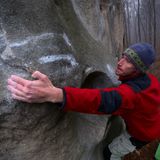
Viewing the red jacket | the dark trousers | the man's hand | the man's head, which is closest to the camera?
the man's hand

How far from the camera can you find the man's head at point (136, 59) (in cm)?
260

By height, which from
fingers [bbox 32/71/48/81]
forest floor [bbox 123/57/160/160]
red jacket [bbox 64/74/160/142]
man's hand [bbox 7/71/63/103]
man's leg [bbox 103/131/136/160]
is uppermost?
fingers [bbox 32/71/48/81]

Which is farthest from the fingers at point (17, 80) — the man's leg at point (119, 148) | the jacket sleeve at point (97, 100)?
the man's leg at point (119, 148)

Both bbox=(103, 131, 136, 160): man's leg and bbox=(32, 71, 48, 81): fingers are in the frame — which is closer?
bbox=(32, 71, 48, 81): fingers

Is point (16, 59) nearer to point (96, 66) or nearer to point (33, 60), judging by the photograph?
point (33, 60)

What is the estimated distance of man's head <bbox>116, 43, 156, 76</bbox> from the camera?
8.53 feet

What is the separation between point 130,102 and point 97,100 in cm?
28

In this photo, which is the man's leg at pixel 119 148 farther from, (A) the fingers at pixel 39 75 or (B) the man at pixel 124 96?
(A) the fingers at pixel 39 75

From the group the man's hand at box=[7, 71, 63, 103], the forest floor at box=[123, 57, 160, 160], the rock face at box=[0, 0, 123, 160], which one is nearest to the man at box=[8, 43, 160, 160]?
the man's hand at box=[7, 71, 63, 103]

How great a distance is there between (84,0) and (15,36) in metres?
1.63

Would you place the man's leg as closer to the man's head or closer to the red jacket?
the red jacket

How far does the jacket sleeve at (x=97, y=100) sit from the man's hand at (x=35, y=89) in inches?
2.7

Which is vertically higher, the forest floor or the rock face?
the rock face

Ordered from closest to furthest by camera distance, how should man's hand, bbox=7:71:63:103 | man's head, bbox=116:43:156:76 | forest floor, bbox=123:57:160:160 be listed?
man's hand, bbox=7:71:63:103 < man's head, bbox=116:43:156:76 < forest floor, bbox=123:57:160:160
